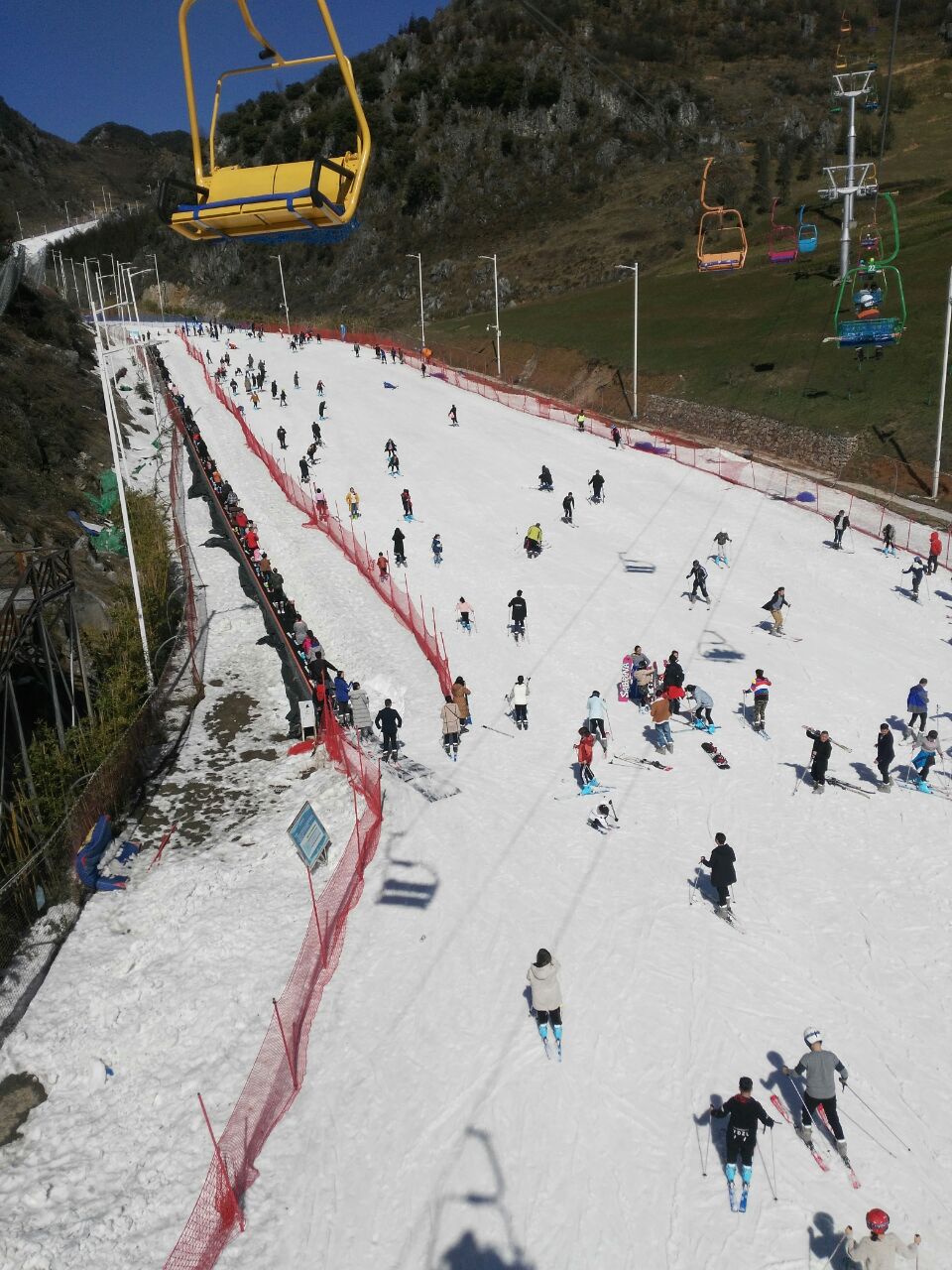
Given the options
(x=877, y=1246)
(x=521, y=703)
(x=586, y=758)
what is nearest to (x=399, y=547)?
(x=521, y=703)

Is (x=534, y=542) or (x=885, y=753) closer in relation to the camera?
(x=885, y=753)

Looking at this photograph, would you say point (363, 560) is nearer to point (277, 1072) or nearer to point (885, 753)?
point (885, 753)

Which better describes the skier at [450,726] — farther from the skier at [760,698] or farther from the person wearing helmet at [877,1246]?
the person wearing helmet at [877,1246]

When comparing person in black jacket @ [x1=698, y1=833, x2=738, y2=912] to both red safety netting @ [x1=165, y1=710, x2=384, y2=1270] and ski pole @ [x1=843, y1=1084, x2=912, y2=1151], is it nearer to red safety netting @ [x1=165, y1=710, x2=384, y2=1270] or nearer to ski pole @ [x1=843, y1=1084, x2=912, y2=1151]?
ski pole @ [x1=843, y1=1084, x2=912, y2=1151]

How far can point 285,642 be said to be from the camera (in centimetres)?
2256

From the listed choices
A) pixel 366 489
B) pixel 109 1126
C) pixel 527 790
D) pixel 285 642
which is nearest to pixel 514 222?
pixel 366 489

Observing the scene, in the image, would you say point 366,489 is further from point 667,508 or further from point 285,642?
point 285,642

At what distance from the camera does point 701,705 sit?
17562 millimetres

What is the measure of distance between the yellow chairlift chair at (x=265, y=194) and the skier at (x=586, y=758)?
8765 mm

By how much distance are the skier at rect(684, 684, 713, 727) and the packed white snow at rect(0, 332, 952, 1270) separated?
0.43 m

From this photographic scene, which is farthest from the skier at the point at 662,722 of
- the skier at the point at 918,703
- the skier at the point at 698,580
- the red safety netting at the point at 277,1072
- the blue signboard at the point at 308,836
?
the skier at the point at 698,580

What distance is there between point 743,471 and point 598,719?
24401mm

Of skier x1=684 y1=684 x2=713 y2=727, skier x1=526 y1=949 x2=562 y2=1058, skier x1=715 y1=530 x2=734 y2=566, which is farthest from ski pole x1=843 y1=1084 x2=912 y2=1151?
skier x1=715 y1=530 x2=734 y2=566

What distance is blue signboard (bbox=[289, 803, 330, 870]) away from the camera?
41.8ft
